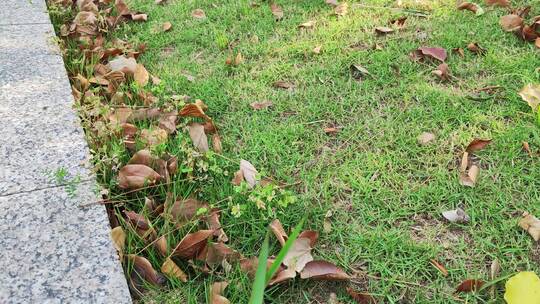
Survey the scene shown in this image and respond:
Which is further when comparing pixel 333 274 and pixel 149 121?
pixel 149 121

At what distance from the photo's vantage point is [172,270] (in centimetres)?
157

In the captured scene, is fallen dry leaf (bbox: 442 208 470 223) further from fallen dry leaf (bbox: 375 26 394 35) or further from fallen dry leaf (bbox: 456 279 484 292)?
fallen dry leaf (bbox: 375 26 394 35)

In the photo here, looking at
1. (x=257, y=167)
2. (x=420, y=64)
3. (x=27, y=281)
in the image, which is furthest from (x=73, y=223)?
(x=420, y=64)

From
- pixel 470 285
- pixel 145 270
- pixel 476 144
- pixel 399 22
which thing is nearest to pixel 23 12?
pixel 399 22

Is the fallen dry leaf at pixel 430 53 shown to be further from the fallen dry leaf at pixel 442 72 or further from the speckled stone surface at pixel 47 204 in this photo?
the speckled stone surface at pixel 47 204

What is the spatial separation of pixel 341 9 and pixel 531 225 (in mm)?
1774

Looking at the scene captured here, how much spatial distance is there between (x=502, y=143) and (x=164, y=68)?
153 centimetres

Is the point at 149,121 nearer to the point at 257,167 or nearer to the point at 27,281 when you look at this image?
the point at 257,167

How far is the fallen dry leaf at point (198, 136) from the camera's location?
81.6 inches

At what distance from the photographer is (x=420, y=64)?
8.34 feet

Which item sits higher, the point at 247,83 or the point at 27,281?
the point at 27,281

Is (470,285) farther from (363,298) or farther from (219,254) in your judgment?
(219,254)

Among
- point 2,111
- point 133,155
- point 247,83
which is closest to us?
point 133,155

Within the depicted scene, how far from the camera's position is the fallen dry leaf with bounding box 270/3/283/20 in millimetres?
Result: 3086
